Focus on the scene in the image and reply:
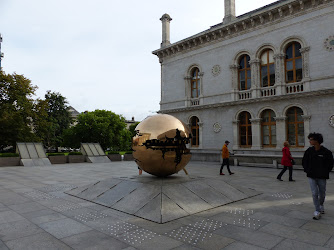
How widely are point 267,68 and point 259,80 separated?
1204mm

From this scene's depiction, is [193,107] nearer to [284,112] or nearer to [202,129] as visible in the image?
[202,129]

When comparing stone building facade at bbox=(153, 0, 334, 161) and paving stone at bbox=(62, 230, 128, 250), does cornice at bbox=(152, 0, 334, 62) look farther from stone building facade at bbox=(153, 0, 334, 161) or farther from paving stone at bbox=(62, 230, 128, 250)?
paving stone at bbox=(62, 230, 128, 250)

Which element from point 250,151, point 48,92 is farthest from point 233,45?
point 48,92

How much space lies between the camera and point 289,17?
1991 centimetres

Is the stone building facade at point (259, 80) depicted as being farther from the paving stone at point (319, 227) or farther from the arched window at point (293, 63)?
the paving stone at point (319, 227)

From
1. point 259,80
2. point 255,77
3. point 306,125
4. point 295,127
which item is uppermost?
point 255,77

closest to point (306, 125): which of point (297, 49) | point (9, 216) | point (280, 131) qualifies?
point (280, 131)

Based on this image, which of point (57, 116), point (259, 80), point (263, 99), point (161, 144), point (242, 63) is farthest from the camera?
point (57, 116)

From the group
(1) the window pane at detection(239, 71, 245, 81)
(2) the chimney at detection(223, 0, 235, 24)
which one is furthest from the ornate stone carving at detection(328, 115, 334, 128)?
(2) the chimney at detection(223, 0, 235, 24)

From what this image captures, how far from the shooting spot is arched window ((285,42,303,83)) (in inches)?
783

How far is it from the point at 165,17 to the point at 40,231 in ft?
96.0

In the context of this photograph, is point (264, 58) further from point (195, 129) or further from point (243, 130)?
point (195, 129)

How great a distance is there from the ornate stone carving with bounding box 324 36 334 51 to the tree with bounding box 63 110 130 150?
3548 centimetres

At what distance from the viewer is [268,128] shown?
21.1m
